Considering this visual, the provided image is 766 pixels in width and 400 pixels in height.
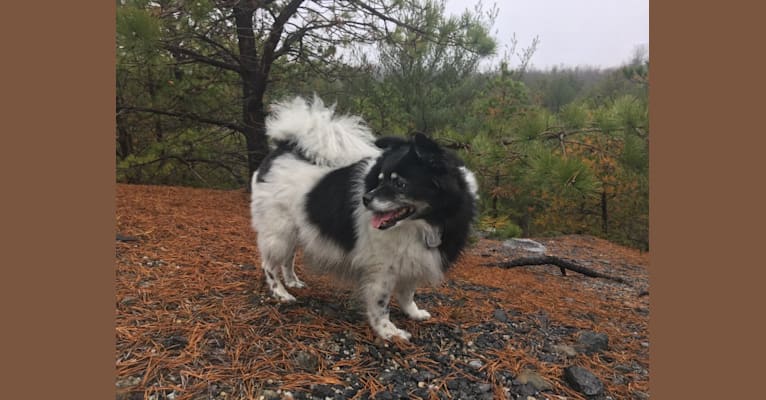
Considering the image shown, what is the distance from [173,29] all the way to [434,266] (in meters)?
4.62

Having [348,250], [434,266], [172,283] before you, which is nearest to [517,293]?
[434,266]

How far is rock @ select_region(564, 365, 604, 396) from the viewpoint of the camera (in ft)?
8.25

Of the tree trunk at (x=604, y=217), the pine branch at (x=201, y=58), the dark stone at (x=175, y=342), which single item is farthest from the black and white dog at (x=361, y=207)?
the tree trunk at (x=604, y=217)

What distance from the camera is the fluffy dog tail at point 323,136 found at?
3484 millimetres

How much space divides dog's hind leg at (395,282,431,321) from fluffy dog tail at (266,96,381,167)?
116cm

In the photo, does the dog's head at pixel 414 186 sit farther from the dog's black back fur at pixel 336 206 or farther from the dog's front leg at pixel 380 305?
the dog's front leg at pixel 380 305

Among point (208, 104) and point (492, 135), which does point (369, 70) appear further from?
point (492, 135)

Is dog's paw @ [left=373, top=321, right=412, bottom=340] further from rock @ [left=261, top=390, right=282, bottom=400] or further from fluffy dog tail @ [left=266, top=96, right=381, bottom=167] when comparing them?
fluffy dog tail @ [left=266, top=96, right=381, bottom=167]

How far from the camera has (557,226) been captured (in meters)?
10.1

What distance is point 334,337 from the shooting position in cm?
289

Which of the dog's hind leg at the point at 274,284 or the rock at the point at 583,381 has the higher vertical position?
the dog's hind leg at the point at 274,284

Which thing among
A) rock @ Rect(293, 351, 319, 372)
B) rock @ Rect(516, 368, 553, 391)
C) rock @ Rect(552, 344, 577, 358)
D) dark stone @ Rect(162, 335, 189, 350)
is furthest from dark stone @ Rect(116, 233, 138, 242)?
rock @ Rect(552, 344, 577, 358)

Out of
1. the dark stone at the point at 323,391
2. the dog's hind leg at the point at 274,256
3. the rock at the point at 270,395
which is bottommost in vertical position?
the dark stone at the point at 323,391

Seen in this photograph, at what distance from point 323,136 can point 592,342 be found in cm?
268
